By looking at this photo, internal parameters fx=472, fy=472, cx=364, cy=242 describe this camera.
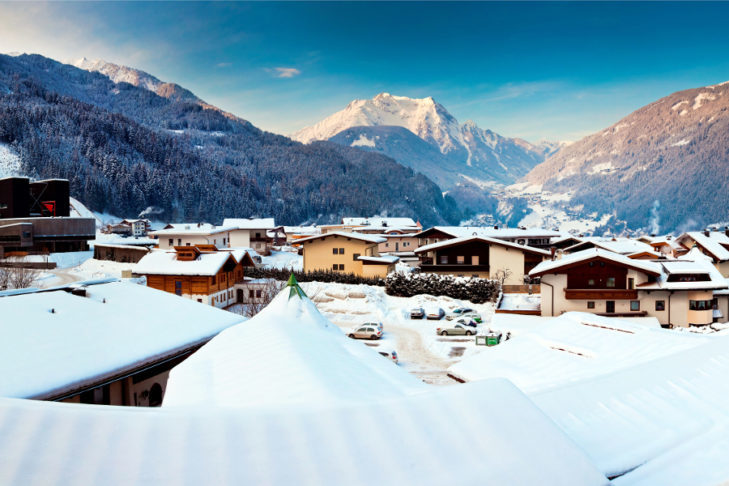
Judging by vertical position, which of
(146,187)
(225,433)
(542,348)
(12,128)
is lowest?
(542,348)

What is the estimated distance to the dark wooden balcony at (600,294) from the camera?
1087 inches

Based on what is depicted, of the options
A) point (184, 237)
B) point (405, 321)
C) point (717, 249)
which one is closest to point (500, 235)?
point (717, 249)

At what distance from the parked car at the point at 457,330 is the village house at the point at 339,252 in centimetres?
1562

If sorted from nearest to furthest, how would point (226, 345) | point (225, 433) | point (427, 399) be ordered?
point (225, 433), point (427, 399), point (226, 345)

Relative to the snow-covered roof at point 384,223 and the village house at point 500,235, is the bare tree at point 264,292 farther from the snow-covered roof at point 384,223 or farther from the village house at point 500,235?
the snow-covered roof at point 384,223

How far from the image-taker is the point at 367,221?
90.2 meters

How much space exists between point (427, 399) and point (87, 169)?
150m

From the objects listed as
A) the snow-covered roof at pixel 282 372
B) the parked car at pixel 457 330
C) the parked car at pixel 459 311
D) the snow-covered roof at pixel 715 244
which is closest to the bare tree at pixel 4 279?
the parked car at pixel 457 330

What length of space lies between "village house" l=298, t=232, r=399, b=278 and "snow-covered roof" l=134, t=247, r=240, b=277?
1000cm

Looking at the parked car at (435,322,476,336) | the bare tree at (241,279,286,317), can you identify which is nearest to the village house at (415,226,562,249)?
the bare tree at (241,279,286,317)

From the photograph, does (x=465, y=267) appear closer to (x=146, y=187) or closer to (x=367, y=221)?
(x=367, y=221)

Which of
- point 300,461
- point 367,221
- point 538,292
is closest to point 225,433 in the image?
point 300,461

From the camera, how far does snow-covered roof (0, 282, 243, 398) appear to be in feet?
26.3

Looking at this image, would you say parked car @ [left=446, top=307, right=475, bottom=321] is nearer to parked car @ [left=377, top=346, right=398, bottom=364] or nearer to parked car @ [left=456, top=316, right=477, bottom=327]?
parked car @ [left=456, top=316, right=477, bottom=327]
